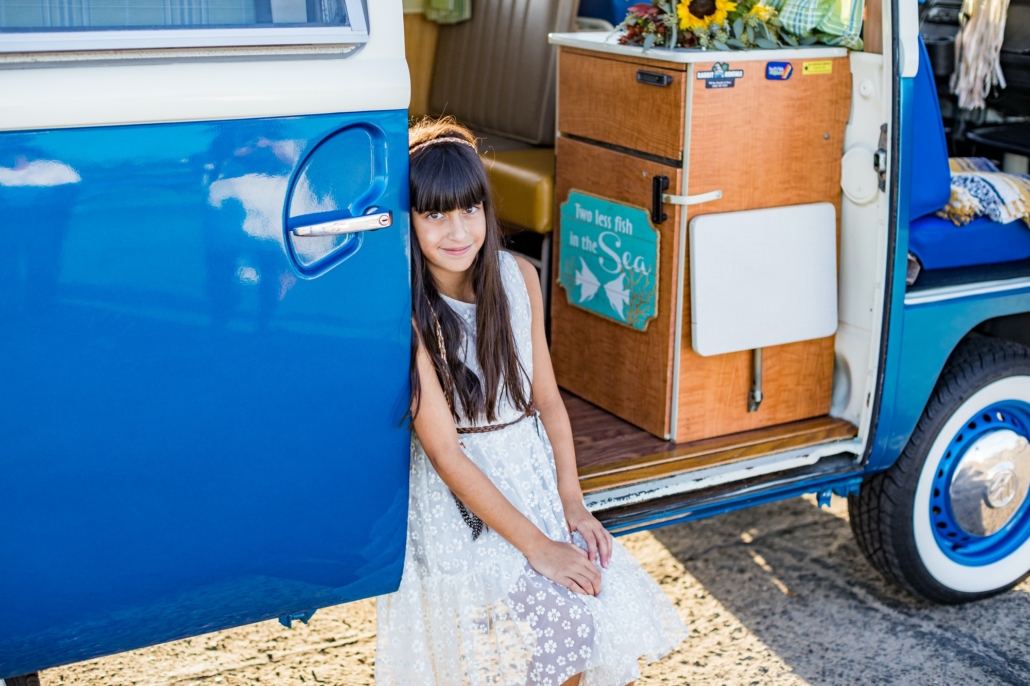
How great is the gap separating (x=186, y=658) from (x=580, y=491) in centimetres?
123

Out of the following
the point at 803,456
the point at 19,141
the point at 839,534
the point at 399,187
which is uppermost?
the point at 19,141

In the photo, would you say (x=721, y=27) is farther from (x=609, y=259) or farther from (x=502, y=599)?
(x=502, y=599)

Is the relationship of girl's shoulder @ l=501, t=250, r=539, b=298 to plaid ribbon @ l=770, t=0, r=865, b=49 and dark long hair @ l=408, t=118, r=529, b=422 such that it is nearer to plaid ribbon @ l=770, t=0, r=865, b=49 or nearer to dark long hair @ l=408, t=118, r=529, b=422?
dark long hair @ l=408, t=118, r=529, b=422

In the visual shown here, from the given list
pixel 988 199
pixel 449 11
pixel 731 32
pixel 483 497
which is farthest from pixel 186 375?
pixel 449 11

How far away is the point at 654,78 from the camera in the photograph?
264cm

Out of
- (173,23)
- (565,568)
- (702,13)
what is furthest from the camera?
(702,13)

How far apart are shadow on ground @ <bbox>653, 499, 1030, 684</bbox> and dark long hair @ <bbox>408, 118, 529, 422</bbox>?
1.24 meters

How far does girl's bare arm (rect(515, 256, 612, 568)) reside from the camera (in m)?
2.29

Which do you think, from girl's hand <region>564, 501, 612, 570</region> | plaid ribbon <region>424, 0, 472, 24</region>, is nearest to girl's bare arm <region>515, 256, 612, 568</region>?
girl's hand <region>564, 501, 612, 570</region>

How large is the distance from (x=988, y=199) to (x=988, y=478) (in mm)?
767

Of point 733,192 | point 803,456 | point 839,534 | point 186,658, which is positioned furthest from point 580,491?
point 839,534

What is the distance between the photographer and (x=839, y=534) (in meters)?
3.57

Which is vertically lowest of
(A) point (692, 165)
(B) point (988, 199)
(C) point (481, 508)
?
(C) point (481, 508)

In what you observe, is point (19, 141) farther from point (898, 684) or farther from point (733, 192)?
point (898, 684)
